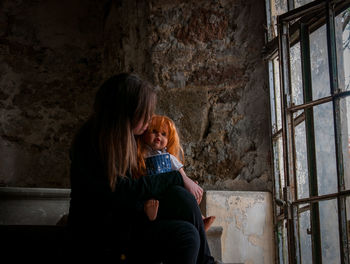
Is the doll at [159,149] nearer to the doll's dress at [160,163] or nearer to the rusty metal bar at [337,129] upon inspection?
the doll's dress at [160,163]

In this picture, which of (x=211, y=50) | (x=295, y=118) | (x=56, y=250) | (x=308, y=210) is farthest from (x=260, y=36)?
(x=56, y=250)

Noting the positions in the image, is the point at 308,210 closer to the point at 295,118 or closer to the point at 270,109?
the point at 295,118

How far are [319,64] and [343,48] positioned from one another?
0.22 m

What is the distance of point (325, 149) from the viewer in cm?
233

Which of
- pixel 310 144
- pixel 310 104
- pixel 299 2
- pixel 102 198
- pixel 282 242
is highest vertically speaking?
pixel 299 2

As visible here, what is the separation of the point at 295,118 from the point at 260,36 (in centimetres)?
69

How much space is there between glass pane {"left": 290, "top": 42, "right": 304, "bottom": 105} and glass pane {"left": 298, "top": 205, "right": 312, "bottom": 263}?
0.60 m

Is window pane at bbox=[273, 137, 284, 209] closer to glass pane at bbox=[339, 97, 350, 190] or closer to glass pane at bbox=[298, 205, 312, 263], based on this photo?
glass pane at bbox=[298, 205, 312, 263]

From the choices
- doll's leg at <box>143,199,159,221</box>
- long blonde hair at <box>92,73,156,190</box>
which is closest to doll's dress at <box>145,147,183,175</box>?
long blonde hair at <box>92,73,156,190</box>

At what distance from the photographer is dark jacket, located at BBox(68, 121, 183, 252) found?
1.58m

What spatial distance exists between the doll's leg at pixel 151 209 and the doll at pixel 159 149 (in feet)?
1.35

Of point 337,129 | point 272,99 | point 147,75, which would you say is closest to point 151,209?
point 337,129

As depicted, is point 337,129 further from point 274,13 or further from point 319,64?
point 274,13

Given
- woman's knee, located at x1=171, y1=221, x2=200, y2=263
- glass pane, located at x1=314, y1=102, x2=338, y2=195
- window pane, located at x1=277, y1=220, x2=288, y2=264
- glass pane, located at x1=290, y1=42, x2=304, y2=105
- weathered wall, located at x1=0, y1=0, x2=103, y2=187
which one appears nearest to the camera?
woman's knee, located at x1=171, y1=221, x2=200, y2=263
